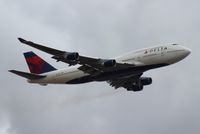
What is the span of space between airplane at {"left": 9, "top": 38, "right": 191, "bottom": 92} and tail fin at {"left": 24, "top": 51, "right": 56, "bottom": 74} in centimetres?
216

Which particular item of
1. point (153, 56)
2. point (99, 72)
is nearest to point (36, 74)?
point (99, 72)

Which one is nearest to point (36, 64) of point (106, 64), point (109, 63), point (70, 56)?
point (70, 56)

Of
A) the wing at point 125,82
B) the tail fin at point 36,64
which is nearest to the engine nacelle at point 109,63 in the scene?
the wing at point 125,82

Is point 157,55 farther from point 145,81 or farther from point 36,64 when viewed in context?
point 36,64

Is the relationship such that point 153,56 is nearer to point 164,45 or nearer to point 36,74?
point 164,45

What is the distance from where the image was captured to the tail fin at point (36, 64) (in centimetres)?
9769

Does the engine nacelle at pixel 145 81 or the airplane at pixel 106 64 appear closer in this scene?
the airplane at pixel 106 64

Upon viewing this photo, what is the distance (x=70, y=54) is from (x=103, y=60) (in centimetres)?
493

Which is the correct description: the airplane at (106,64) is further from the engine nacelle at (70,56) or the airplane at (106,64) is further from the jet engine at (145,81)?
the jet engine at (145,81)

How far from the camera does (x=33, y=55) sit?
101250 mm

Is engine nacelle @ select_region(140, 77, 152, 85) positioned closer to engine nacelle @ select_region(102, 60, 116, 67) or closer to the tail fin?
engine nacelle @ select_region(102, 60, 116, 67)

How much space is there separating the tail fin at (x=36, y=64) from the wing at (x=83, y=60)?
8.96 meters

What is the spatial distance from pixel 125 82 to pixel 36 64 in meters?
13.1

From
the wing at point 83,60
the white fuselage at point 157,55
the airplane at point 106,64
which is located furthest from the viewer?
the white fuselage at point 157,55
